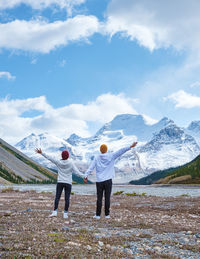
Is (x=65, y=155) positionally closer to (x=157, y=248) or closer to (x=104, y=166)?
(x=104, y=166)

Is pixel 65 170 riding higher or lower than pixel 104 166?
lower

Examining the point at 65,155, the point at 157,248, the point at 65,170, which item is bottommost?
the point at 157,248

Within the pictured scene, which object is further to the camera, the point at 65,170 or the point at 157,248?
the point at 65,170

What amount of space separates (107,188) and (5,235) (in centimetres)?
653

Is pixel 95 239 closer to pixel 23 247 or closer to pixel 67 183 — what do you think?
pixel 23 247

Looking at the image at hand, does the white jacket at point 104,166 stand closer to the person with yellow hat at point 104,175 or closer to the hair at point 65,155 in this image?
the person with yellow hat at point 104,175

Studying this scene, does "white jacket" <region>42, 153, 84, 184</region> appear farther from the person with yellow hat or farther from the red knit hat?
the person with yellow hat

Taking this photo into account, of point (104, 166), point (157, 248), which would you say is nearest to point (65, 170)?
point (104, 166)

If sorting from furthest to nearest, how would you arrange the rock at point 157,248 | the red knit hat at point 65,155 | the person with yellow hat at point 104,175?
the red knit hat at point 65,155 → the person with yellow hat at point 104,175 → the rock at point 157,248

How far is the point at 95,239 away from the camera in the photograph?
30.8 ft

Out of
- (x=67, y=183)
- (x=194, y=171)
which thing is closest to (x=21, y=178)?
(x=194, y=171)

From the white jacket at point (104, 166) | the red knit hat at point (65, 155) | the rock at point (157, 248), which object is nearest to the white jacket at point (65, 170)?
the red knit hat at point (65, 155)

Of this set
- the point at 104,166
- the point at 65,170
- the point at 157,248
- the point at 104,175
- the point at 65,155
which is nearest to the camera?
the point at 157,248

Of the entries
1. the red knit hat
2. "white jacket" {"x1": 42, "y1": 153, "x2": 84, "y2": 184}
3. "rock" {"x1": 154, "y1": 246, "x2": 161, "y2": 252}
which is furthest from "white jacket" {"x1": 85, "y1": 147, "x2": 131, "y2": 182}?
"rock" {"x1": 154, "y1": 246, "x2": 161, "y2": 252}
